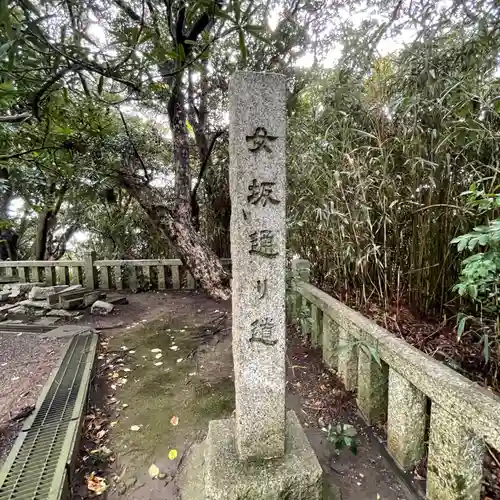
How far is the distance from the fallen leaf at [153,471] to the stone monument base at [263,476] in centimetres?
25

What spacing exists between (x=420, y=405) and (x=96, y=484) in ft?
5.93

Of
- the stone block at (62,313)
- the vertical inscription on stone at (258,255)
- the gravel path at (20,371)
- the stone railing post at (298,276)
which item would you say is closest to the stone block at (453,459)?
the vertical inscription on stone at (258,255)

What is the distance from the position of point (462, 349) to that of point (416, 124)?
140 centimetres

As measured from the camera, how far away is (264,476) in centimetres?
141

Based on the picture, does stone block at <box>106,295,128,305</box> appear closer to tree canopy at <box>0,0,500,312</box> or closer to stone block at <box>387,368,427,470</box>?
tree canopy at <box>0,0,500,312</box>

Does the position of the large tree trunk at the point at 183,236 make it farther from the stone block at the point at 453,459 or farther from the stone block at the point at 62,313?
the stone block at the point at 453,459

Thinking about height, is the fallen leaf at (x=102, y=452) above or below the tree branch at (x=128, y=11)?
below

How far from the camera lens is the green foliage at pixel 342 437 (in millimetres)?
1779

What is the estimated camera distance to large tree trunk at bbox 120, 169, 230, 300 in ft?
16.1

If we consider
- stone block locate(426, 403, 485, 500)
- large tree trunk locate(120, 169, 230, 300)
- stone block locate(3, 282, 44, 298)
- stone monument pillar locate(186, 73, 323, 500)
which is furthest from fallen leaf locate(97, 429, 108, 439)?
stone block locate(3, 282, 44, 298)

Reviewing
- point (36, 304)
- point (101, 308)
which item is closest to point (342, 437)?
point (101, 308)

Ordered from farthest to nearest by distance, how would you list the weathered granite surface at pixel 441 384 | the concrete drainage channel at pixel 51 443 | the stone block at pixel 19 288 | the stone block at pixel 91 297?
the stone block at pixel 19 288, the stone block at pixel 91 297, the concrete drainage channel at pixel 51 443, the weathered granite surface at pixel 441 384

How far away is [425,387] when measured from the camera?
1402 mm

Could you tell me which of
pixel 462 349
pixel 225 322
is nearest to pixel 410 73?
pixel 462 349
